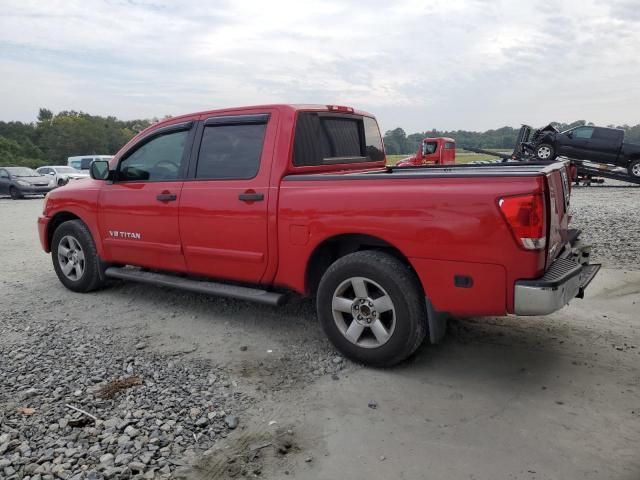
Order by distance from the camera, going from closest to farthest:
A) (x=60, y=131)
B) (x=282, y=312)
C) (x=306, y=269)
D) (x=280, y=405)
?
1. (x=280, y=405)
2. (x=306, y=269)
3. (x=282, y=312)
4. (x=60, y=131)

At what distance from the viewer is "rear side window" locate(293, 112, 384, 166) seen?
4379mm

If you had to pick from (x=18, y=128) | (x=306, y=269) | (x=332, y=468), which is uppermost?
(x=18, y=128)

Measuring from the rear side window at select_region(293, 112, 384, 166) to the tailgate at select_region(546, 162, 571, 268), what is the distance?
6.03 feet

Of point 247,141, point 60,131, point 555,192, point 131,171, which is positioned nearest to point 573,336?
point 555,192

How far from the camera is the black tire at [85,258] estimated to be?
5637 millimetres

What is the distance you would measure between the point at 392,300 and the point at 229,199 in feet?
5.36

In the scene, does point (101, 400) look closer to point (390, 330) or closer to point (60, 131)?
point (390, 330)

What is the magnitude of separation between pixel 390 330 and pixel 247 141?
78.0 inches

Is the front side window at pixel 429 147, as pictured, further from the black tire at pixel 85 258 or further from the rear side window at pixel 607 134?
the black tire at pixel 85 258

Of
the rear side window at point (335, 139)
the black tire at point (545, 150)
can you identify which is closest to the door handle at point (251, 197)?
the rear side window at point (335, 139)

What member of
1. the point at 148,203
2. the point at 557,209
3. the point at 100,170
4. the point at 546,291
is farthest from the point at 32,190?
the point at 546,291

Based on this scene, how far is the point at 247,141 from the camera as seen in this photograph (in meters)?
4.46

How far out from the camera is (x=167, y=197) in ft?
15.7

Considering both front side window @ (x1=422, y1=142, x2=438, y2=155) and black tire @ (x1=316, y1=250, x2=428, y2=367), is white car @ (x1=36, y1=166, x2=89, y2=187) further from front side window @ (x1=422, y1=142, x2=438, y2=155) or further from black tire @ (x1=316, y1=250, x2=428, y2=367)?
black tire @ (x1=316, y1=250, x2=428, y2=367)
